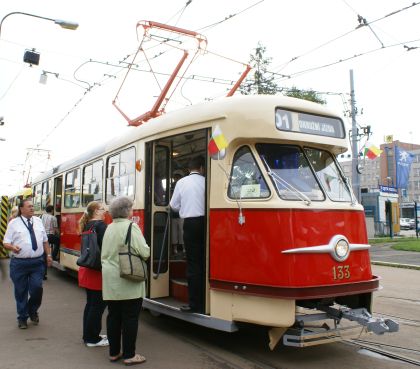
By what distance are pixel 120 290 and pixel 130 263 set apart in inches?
11.7

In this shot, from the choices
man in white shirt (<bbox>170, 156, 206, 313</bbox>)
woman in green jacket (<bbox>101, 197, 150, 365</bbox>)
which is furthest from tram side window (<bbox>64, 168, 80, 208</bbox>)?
woman in green jacket (<bbox>101, 197, 150, 365</bbox>)

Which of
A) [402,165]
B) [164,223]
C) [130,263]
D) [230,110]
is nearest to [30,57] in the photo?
[164,223]

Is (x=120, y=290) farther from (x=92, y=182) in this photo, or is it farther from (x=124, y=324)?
(x=92, y=182)

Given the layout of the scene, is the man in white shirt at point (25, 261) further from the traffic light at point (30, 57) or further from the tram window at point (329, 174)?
the traffic light at point (30, 57)

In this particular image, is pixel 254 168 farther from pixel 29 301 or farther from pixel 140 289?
pixel 29 301

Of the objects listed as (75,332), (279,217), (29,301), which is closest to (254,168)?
(279,217)

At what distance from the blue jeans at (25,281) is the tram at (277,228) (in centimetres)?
158

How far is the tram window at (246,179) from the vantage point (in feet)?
17.6

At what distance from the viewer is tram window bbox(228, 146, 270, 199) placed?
5.38 meters

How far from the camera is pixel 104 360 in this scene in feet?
17.3

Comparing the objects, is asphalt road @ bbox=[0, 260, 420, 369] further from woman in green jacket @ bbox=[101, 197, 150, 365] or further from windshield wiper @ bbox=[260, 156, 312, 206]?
windshield wiper @ bbox=[260, 156, 312, 206]

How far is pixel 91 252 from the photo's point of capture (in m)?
5.56

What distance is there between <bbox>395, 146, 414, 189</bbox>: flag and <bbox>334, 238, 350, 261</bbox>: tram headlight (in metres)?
27.5

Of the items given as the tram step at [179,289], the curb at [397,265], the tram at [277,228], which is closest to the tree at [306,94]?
the curb at [397,265]
